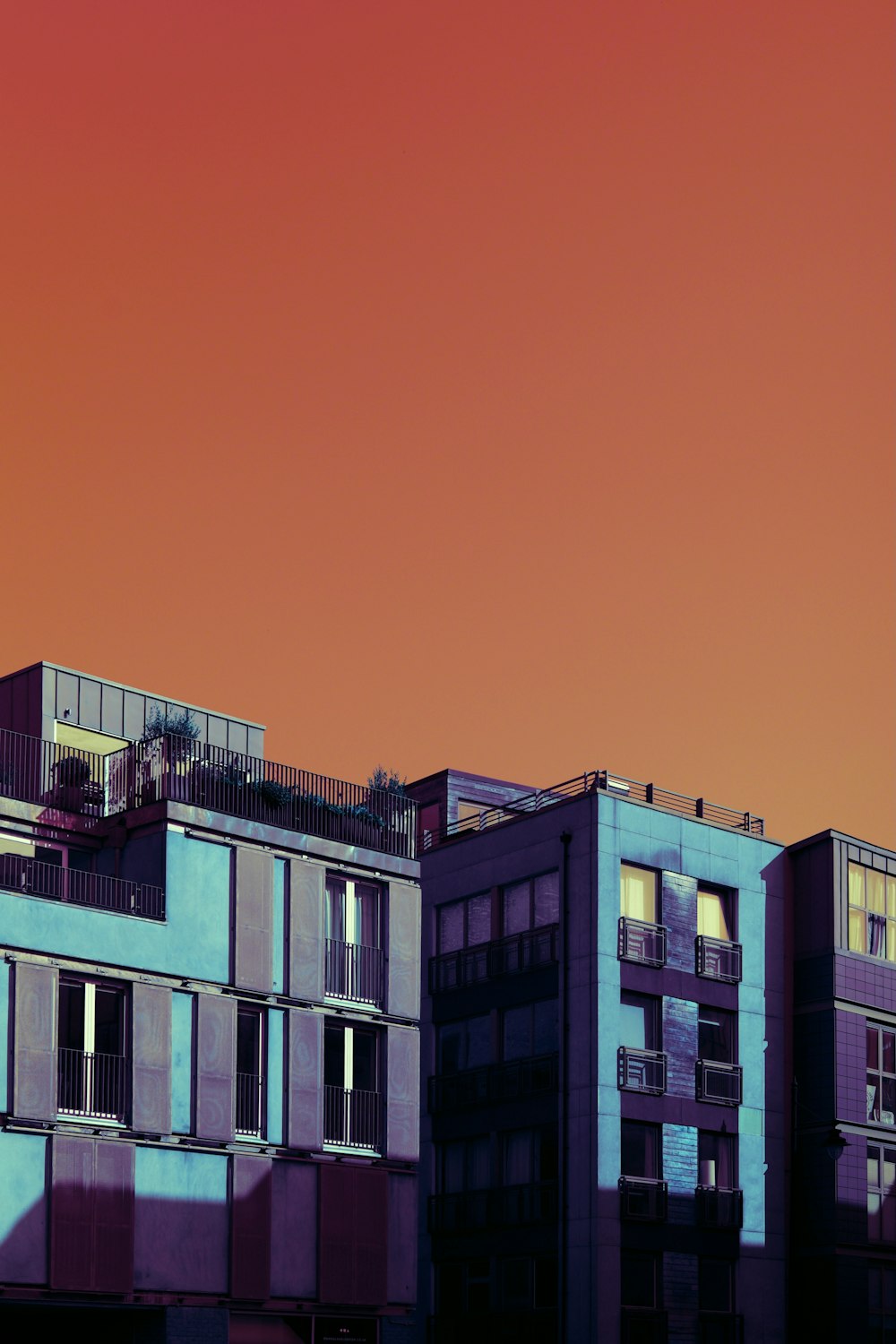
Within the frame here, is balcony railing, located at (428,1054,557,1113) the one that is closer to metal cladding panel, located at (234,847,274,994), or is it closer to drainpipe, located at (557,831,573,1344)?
drainpipe, located at (557,831,573,1344)

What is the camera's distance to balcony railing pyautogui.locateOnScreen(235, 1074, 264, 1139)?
48062mm

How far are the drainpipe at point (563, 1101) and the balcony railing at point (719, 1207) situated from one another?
12.8ft

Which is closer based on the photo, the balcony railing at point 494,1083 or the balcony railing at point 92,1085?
the balcony railing at point 92,1085

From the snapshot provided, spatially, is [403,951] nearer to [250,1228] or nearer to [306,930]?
[306,930]

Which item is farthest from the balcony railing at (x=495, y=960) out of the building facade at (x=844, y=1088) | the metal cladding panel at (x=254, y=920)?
the metal cladding panel at (x=254, y=920)

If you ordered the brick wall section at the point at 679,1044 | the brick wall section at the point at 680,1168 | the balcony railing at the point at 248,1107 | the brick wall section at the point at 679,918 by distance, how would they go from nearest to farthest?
1. the balcony railing at the point at 248,1107
2. the brick wall section at the point at 680,1168
3. the brick wall section at the point at 679,1044
4. the brick wall section at the point at 679,918

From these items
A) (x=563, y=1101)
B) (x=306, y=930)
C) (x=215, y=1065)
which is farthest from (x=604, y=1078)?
(x=215, y=1065)

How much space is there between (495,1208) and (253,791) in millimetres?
15029

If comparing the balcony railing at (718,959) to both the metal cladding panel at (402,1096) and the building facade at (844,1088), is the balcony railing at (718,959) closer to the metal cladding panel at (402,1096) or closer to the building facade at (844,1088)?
the building facade at (844,1088)

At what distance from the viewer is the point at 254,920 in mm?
49094

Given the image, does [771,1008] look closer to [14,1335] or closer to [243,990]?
[243,990]

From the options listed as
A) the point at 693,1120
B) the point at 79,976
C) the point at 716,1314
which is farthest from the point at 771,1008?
the point at 79,976

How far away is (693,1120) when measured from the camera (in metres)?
58.1

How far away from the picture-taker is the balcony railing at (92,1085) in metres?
45.2
